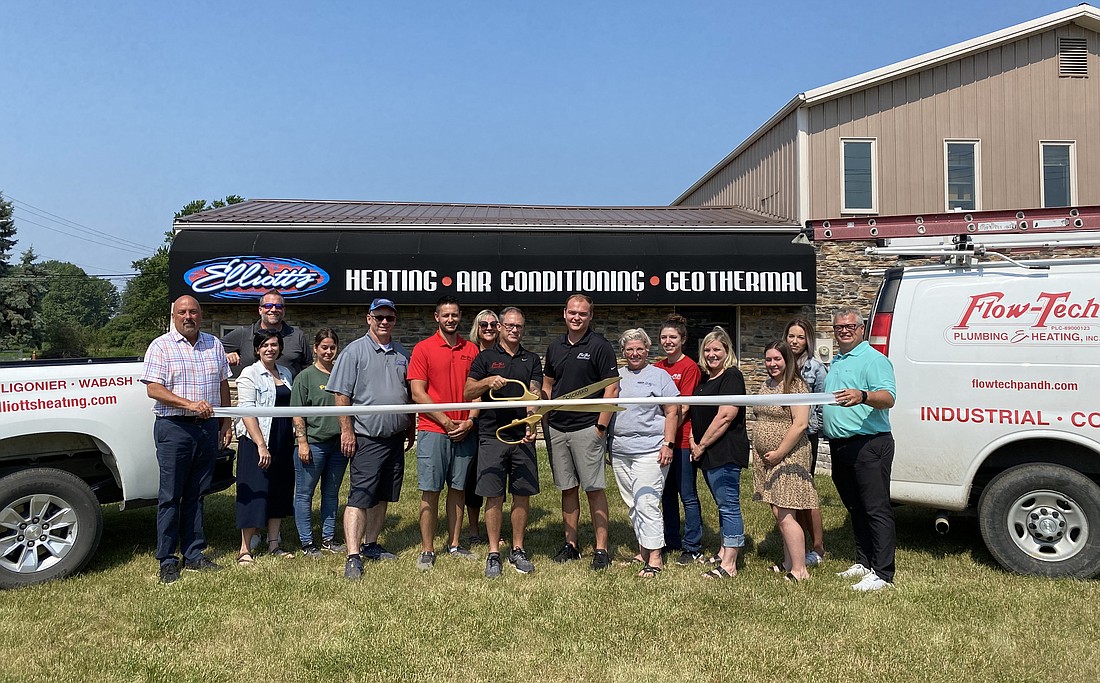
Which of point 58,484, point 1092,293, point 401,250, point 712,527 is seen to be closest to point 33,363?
point 58,484

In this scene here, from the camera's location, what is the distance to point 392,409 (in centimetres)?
493

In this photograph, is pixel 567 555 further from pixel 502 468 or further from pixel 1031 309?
pixel 1031 309

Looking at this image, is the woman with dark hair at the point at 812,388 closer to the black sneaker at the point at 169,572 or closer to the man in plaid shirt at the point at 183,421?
the man in plaid shirt at the point at 183,421

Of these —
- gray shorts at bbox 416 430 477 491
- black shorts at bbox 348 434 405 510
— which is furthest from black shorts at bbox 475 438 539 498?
black shorts at bbox 348 434 405 510

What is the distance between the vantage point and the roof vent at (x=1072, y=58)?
51.0 feet

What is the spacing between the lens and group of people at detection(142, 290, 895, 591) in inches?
197

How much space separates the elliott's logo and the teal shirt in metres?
0.90

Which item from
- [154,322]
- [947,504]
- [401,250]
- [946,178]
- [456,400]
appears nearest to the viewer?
[947,504]

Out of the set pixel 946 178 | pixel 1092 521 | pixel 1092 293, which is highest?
pixel 946 178

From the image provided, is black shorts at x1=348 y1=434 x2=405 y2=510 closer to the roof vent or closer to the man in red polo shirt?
the man in red polo shirt

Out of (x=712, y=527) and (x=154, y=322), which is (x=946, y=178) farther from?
(x=154, y=322)

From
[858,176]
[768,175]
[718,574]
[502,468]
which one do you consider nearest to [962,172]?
[858,176]

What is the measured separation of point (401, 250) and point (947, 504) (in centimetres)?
979

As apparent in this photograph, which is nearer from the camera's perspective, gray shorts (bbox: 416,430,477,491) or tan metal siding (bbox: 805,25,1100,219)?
gray shorts (bbox: 416,430,477,491)
